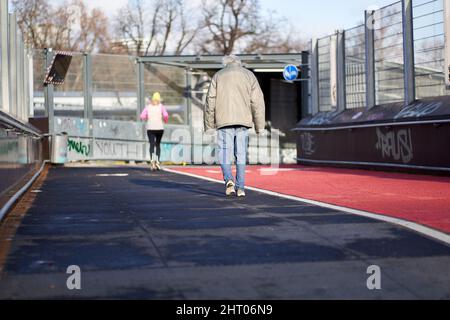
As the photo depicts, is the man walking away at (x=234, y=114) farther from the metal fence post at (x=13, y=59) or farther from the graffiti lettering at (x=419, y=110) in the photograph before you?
the graffiti lettering at (x=419, y=110)

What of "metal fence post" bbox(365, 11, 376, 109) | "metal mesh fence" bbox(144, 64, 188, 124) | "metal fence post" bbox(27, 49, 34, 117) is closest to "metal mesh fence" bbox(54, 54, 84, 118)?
"metal fence post" bbox(27, 49, 34, 117)

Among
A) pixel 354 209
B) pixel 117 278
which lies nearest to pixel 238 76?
pixel 354 209

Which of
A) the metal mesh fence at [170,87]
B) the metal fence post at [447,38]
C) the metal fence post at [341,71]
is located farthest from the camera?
the metal mesh fence at [170,87]

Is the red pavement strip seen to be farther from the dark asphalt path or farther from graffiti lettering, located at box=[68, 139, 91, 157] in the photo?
graffiti lettering, located at box=[68, 139, 91, 157]

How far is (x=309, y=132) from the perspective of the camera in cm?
2189

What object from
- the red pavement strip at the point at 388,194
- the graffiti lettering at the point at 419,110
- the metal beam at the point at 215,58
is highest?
the metal beam at the point at 215,58

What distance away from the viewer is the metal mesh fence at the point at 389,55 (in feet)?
52.8

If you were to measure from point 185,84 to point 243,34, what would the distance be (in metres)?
27.9

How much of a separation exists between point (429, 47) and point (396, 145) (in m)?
2.17

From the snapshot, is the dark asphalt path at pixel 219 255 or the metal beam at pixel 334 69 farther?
the metal beam at pixel 334 69

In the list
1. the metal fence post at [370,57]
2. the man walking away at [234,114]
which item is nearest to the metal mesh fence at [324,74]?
the metal fence post at [370,57]

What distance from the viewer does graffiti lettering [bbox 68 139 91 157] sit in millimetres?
26281

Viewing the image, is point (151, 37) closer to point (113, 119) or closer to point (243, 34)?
point (243, 34)

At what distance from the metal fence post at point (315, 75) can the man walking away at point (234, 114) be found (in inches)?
494
